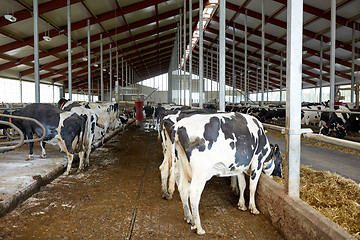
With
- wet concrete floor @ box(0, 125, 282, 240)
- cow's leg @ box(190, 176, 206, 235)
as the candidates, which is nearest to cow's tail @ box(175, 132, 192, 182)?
cow's leg @ box(190, 176, 206, 235)

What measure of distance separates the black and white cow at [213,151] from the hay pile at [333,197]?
825 mm

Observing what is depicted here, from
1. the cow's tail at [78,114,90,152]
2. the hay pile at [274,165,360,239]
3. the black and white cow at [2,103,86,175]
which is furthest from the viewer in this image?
the cow's tail at [78,114,90,152]

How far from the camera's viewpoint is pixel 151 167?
5660mm

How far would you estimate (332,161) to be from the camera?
5828 mm

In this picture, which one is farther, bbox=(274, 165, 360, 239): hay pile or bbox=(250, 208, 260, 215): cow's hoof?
bbox=(250, 208, 260, 215): cow's hoof

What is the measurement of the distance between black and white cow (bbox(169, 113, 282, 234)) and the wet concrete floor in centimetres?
26

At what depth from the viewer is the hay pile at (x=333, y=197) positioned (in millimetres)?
2688

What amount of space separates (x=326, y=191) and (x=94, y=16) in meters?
13.9

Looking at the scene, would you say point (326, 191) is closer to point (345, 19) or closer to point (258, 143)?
point (258, 143)

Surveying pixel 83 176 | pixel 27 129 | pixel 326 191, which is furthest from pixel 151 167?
pixel 326 191

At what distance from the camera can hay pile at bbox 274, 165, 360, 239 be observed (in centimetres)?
269

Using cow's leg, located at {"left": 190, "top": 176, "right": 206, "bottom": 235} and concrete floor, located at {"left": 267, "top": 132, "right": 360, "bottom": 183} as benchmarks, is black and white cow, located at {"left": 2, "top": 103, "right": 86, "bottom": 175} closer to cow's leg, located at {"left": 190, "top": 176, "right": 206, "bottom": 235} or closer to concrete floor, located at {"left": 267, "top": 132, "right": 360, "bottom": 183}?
cow's leg, located at {"left": 190, "top": 176, "right": 206, "bottom": 235}

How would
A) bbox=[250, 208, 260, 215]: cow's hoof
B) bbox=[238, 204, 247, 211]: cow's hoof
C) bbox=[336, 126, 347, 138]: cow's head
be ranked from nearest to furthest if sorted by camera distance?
bbox=[250, 208, 260, 215]: cow's hoof < bbox=[238, 204, 247, 211]: cow's hoof < bbox=[336, 126, 347, 138]: cow's head

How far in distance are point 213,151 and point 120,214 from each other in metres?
1.53
